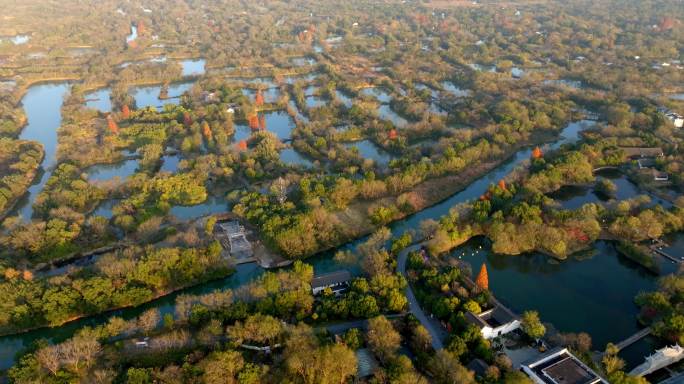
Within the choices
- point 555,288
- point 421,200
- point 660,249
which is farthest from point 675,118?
point 555,288

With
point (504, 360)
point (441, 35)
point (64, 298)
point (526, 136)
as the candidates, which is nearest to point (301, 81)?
point (526, 136)

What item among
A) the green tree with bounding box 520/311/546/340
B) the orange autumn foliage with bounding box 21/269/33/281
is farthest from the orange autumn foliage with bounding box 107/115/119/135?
the green tree with bounding box 520/311/546/340

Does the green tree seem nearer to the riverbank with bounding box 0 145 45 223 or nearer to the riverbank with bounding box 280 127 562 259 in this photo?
the riverbank with bounding box 280 127 562 259

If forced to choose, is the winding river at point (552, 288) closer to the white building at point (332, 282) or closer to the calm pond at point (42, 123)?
the white building at point (332, 282)

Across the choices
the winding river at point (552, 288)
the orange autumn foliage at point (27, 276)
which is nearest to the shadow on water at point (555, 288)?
the winding river at point (552, 288)

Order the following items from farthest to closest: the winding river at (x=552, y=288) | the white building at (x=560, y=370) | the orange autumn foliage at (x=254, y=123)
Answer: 1. the orange autumn foliage at (x=254, y=123)
2. the winding river at (x=552, y=288)
3. the white building at (x=560, y=370)
